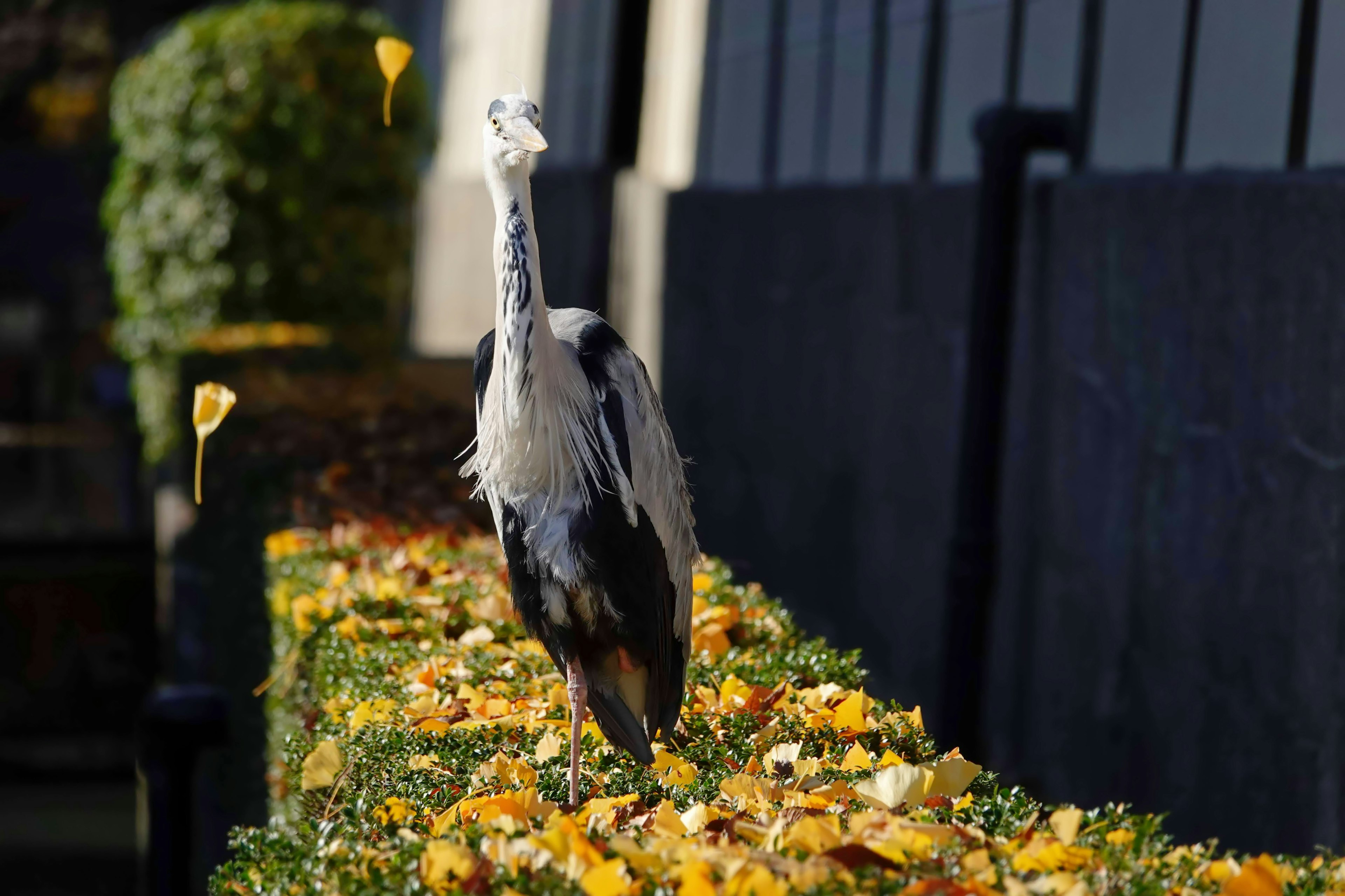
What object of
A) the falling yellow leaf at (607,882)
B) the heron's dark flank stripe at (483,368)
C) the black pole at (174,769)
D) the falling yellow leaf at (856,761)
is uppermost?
the heron's dark flank stripe at (483,368)

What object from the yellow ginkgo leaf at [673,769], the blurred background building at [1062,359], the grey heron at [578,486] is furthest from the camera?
the blurred background building at [1062,359]

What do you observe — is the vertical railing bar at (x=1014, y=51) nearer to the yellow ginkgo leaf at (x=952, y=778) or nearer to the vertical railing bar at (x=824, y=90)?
the vertical railing bar at (x=824, y=90)

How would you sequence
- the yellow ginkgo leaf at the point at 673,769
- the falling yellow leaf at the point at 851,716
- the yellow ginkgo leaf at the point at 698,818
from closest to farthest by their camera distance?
the yellow ginkgo leaf at the point at 698,818, the yellow ginkgo leaf at the point at 673,769, the falling yellow leaf at the point at 851,716

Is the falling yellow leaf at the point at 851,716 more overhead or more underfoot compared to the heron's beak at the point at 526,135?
more underfoot

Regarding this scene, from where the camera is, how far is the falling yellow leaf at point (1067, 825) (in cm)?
257

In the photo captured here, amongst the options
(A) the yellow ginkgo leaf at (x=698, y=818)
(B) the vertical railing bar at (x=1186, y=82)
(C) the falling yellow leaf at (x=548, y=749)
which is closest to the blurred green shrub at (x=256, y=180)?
(B) the vertical railing bar at (x=1186, y=82)

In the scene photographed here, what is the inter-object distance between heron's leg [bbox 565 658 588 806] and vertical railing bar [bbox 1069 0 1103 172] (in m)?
3.47

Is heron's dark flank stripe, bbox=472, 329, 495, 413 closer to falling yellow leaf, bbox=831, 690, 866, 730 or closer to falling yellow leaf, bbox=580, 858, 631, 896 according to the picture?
falling yellow leaf, bbox=831, 690, 866, 730

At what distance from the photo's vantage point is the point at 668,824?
269 cm

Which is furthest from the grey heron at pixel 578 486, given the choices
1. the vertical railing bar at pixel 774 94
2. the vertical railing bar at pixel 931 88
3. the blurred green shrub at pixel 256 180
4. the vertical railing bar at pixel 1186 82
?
the blurred green shrub at pixel 256 180

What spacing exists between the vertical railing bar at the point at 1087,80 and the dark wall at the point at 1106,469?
0.26 meters

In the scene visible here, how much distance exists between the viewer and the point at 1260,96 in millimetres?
4738

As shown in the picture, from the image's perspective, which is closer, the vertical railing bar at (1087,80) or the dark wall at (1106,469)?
the dark wall at (1106,469)

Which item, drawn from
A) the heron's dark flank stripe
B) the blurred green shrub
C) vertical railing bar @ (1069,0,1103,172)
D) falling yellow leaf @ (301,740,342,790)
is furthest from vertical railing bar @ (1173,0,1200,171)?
the blurred green shrub
